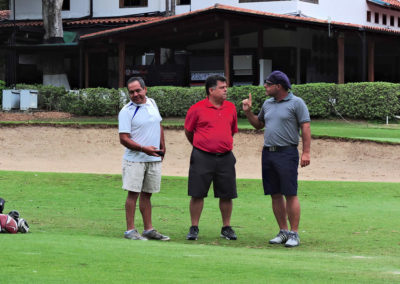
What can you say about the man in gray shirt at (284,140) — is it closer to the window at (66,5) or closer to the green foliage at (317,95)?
the green foliage at (317,95)

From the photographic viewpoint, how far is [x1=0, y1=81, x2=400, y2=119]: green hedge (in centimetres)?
2952

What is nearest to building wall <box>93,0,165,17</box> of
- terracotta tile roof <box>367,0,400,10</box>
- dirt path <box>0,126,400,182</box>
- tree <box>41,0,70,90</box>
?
tree <box>41,0,70,90</box>

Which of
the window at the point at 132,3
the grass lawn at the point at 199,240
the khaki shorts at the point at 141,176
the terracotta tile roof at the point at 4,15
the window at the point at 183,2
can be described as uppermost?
the window at the point at 132,3

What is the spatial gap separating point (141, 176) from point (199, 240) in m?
0.99

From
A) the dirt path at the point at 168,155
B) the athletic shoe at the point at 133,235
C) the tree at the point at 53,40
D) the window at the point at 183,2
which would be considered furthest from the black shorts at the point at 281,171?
the window at the point at 183,2

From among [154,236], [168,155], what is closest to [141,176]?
[154,236]

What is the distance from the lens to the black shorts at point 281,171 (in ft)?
32.2

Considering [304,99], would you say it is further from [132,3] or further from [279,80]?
[279,80]

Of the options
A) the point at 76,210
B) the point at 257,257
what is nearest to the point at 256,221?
the point at 76,210

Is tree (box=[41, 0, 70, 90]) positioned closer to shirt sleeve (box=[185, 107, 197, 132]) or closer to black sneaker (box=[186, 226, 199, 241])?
shirt sleeve (box=[185, 107, 197, 132])

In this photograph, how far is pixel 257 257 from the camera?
816cm

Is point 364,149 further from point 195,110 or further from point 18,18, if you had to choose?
point 18,18

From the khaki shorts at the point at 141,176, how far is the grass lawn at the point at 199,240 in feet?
2.06

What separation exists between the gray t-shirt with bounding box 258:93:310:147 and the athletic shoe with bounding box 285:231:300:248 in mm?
1022
